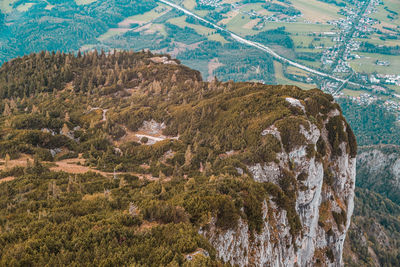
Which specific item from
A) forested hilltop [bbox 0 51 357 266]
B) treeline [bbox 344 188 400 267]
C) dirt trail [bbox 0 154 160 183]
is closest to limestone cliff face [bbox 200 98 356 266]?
forested hilltop [bbox 0 51 357 266]

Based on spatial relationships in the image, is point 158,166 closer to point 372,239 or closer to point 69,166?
point 69,166

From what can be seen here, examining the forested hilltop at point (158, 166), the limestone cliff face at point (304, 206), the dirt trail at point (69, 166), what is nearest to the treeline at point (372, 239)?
the limestone cliff face at point (304, 206)

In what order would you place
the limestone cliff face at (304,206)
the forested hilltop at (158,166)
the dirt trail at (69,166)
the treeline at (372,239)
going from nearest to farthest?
the forested hilltop at (158,166) → the limestone cliff face at (304,206) → the dirt trail at (69,166) → the treeline at (372,239)

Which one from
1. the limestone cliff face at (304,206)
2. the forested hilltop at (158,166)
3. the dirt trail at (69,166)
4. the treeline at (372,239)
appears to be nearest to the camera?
the forested hilltop at (158,166)

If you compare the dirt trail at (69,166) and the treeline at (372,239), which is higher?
the dirt trail at (69,166)

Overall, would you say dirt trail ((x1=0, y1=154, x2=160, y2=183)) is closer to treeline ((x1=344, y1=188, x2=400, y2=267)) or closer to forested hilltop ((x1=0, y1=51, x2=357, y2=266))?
forested hilltop ((x1=0, y1=51, x2=357, y2=266))

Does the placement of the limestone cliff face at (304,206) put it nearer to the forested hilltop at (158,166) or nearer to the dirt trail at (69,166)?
the forested hilltop at (158,166)
